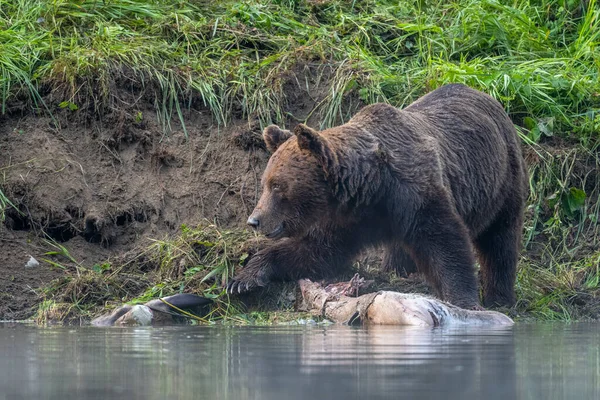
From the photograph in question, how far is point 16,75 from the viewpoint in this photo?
395 inches

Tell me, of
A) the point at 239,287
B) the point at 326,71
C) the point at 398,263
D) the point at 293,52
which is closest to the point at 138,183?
the point at 239,287

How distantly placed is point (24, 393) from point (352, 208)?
14.3ft

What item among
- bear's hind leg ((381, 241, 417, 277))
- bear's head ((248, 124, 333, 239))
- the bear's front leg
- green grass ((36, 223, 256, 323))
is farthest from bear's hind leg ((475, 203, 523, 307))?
green grass ((36, 223, 256, 323))

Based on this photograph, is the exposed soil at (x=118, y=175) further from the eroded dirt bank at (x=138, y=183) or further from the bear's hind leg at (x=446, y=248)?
the bear's hind leg at (x=446, y=248)

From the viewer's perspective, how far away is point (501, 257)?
29.8 feet

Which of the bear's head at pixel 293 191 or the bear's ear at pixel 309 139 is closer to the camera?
the bear's ear at pixel 309 139

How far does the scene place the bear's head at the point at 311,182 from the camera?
798 centimetres

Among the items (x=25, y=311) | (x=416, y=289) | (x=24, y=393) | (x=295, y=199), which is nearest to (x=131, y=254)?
(x=25, y=311)

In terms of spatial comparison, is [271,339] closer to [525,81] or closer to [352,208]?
[352,208]

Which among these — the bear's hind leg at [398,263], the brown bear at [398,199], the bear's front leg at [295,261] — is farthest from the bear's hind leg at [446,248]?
the bear's hind leg at [398,263]

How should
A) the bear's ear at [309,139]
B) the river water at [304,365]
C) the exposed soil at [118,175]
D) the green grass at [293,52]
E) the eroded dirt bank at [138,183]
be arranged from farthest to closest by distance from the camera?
the green grass at [293,52] → the exposed soil at [118,175] → the eroded dirt bank at [138,183] → the bear's ear at [309,139] → the river water at [304,365]

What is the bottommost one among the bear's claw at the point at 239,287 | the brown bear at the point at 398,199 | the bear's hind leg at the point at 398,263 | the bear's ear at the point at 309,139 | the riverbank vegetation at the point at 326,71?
the bear's claw at the point at 239,287

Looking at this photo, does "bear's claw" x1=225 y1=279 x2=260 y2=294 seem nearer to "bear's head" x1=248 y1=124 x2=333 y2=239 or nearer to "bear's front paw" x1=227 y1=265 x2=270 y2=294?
"bear's front paw" x1=227 y1=265 x2=270 y2=294

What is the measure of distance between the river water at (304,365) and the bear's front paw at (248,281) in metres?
1.55
